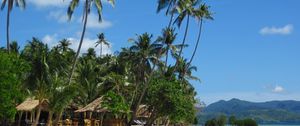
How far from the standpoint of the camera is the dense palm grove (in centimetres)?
3597

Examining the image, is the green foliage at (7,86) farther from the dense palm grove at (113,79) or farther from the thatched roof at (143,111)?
the thatched roof at (143,111)

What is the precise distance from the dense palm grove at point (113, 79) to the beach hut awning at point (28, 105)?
0.65 metres

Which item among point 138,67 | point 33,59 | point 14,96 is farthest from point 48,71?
point 14,96

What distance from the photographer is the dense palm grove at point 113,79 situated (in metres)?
36.0

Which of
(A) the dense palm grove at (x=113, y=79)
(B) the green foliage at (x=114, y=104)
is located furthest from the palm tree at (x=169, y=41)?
(B) the green foliage at (x=114, y=104)

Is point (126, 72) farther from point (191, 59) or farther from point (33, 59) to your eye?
point (33, 59)

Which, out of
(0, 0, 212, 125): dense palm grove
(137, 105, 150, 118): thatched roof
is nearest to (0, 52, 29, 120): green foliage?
(0, 0, 212, 125): dense palm grove

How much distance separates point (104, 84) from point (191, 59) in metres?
10.8

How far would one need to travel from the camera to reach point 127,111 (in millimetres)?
41938

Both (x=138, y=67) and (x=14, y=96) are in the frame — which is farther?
(x=138, y=67)

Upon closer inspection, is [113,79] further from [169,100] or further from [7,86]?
[7,86]

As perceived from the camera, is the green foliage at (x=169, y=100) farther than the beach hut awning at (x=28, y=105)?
Yes

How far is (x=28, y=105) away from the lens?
4259 cm

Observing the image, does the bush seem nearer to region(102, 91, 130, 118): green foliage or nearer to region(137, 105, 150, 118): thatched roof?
region(102, 91, 130, 118): green foliage
